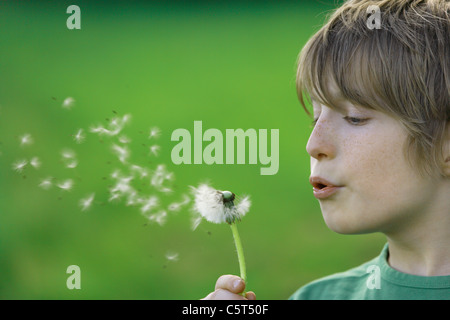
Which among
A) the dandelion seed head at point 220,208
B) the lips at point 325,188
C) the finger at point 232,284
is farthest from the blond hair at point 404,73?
the finger at point 232,284

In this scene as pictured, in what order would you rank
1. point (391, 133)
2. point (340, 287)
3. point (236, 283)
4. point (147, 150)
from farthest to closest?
point (147, 150) → point (340, 287) → point (391, 133) → point (236, 283)

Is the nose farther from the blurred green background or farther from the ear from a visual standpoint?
the blurred green background

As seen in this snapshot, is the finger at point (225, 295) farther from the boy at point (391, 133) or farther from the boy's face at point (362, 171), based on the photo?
the boy's face at point (362, 171)

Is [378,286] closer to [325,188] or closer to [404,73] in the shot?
[325,188]

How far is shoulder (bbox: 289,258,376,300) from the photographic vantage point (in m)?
1.64

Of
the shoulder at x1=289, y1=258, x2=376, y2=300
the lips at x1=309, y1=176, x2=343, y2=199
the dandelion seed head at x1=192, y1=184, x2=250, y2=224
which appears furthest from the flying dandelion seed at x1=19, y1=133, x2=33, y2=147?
the shoulder at x1=289, y1=258, x2=376, y2=300

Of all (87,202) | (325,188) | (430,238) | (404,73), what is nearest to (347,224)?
(325,188)

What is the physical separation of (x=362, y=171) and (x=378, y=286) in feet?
1.15

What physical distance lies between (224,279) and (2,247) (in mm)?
2150

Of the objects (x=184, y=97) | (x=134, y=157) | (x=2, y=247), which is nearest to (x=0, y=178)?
(x=2, y=247)

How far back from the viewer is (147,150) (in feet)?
11.4

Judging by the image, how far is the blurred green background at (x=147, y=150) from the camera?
2906mm

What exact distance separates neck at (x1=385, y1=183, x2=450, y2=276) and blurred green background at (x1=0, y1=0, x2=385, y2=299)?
0.79 meters
